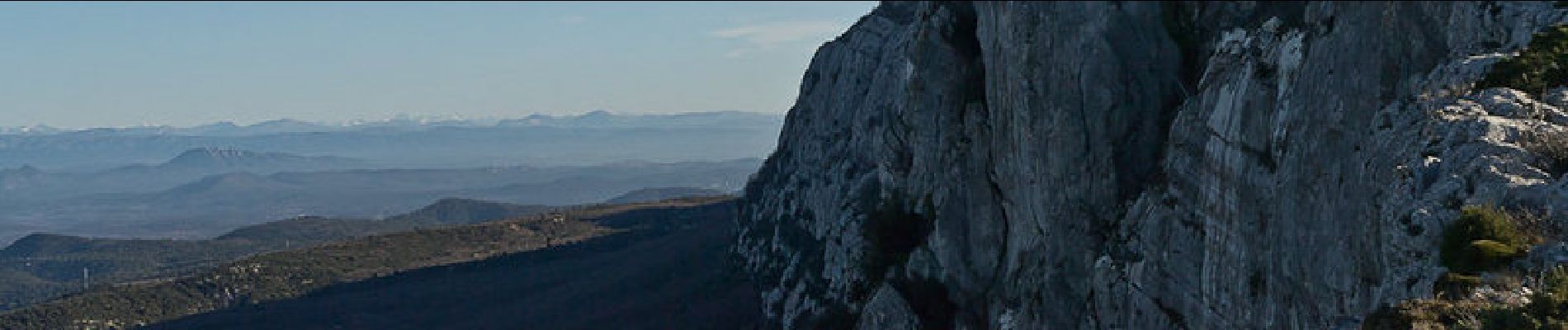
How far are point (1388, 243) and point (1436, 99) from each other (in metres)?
2.86

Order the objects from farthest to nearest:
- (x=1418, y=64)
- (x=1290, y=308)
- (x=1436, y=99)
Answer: (x=1290, y=308), (x=1418, y=64), (x=1436, y=99)

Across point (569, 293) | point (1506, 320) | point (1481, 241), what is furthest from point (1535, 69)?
point (569, 293)

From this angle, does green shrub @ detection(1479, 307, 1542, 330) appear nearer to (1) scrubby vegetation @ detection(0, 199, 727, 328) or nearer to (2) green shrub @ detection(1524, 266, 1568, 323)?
(2) green shrub @ detection(1524, 266, 1568, 323)

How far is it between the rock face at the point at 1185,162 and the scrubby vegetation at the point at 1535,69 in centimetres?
22

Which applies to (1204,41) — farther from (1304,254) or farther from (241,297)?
(241,297)

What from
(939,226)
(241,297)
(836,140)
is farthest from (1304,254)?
(241,297)

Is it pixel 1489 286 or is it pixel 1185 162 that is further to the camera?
pixel 1185 162

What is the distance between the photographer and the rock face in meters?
17.0

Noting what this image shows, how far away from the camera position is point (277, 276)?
6796 inches

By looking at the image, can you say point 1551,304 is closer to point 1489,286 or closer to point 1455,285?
point 1489,286

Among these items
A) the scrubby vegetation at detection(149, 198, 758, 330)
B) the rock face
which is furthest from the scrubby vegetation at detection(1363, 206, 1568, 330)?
the scrubby vegetation at detection(149, 198, 758, 330)

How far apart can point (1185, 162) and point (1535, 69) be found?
9.06m

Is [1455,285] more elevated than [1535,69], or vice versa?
[1535,69]

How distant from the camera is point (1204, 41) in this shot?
29516 millimetres
